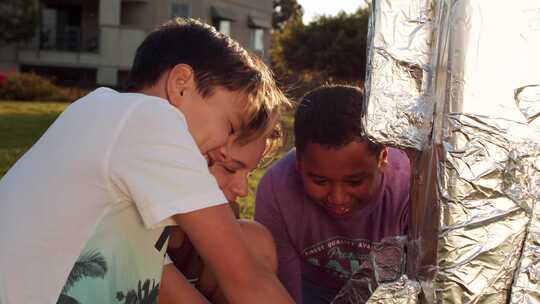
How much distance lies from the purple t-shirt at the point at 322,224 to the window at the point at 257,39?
58.5ft

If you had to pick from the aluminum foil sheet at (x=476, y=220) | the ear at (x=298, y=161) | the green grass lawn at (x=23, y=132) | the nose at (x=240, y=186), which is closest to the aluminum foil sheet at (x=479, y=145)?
the aluminum foil sheet at (x=476, y=220)

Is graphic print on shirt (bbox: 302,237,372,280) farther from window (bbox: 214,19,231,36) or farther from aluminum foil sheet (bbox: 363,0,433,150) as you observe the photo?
window (bbox: 214,19,231,36)

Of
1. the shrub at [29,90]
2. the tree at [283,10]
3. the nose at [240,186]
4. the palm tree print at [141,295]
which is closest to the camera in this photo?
the palm tree print at [141,295]

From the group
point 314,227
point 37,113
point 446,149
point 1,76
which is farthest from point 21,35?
point 446,149

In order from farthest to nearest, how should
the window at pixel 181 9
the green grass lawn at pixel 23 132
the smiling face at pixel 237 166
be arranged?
the window at pixel 181 9
the green grass lawn at pixel 23 132
the smiling face at pixel 237 166

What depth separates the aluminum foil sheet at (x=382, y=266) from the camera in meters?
1.35

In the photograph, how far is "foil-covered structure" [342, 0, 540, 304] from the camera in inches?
44.1

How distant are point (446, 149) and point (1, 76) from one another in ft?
40.0

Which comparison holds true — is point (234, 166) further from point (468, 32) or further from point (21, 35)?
point (21, 35)

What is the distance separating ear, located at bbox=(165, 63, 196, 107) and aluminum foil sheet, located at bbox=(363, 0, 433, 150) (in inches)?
14.4

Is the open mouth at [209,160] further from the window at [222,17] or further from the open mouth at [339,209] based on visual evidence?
the window at [222,17]

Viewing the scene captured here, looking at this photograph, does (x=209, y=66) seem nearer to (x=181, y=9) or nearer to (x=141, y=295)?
(x=141, y=295)

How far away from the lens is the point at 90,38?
650 inches

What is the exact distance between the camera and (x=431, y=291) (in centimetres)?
119
